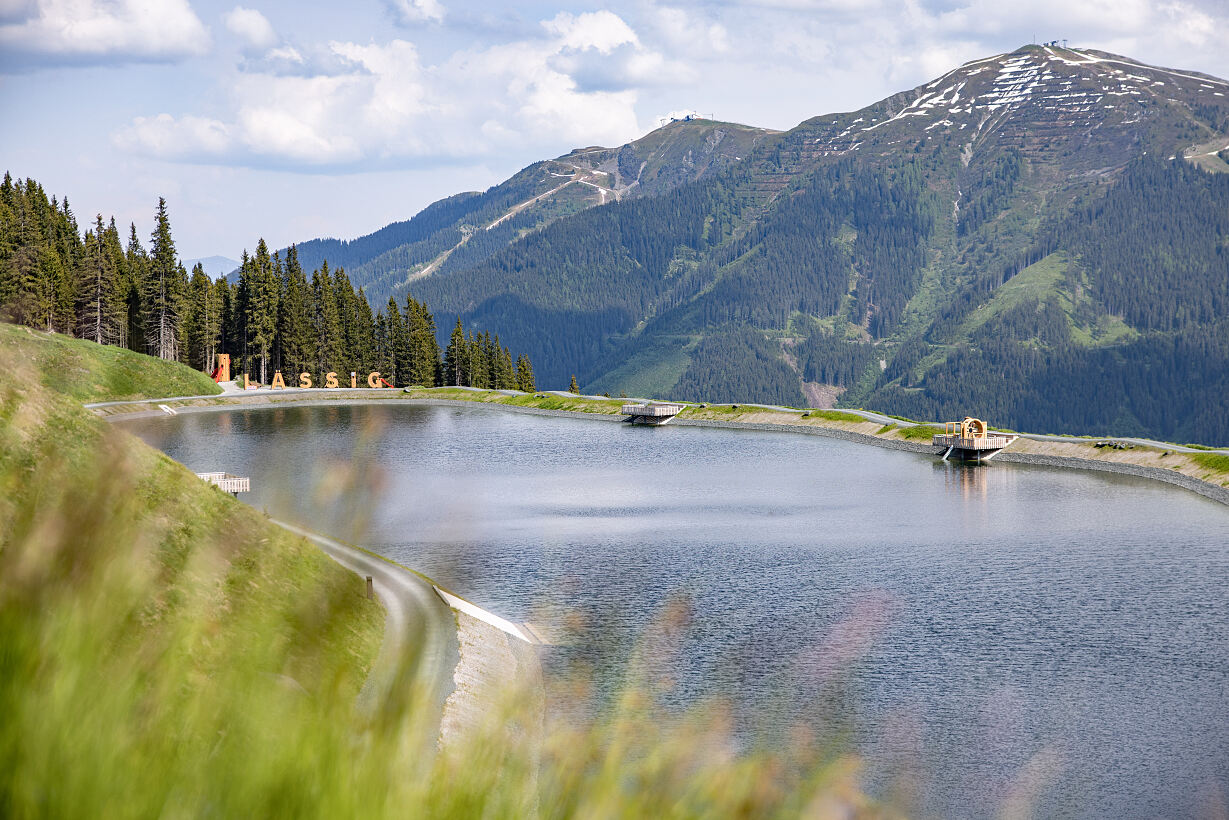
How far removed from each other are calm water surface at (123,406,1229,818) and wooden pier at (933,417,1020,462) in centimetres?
650

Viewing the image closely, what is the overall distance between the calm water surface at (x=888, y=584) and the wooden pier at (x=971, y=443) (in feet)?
21.3

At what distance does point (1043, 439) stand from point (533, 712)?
122781mm

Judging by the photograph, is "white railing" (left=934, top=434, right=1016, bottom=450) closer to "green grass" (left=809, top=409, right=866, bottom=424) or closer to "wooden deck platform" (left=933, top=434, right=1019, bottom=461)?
"wooden deck platform" (left=933, top=434, right=1019, bottom=461)

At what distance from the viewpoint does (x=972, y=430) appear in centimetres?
14950

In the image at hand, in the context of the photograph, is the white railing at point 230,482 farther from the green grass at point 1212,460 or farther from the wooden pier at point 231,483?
the green grass at point 1212,460

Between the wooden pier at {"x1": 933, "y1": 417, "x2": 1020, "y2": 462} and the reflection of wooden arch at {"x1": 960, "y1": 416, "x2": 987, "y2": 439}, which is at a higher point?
the reflection of wooden arch at {"x1": 960, "y1": 416, "x2": 987, "y2": 439}

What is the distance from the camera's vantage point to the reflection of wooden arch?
14625cm

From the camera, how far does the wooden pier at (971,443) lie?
474 ft

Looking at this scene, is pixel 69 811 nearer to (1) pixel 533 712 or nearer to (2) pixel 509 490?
(1) pixel 533 712

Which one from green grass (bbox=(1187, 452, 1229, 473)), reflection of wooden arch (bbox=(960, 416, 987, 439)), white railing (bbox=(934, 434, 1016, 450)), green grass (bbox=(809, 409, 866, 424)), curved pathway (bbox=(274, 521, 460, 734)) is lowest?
curved pathway (bbox=(274, 521, 460, 734))

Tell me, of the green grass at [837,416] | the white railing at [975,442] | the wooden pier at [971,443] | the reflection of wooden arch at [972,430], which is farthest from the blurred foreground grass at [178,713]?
the green grass at [837,416]

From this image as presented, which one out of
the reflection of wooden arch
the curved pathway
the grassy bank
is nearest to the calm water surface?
the curved pathway

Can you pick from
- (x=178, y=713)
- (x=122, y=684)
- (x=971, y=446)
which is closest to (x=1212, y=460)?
(x=971, y=446)

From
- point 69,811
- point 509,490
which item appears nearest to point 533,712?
point 69,811
